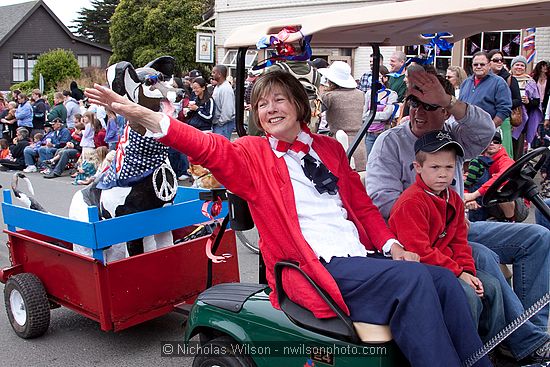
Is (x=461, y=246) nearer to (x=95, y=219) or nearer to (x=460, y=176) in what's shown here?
(x=460, y=176)

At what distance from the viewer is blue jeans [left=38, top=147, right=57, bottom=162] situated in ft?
40.1

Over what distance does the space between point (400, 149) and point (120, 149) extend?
1612 millimetres

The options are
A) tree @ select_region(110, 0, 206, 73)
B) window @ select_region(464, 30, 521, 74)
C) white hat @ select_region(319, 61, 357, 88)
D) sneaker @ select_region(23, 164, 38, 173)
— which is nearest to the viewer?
white hat @ select_region(319, 61, 357, 88)

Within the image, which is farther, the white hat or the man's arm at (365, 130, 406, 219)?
the white hat

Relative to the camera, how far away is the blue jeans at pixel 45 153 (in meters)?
12.2

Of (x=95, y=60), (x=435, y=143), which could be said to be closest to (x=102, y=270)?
(x=435, y=143)

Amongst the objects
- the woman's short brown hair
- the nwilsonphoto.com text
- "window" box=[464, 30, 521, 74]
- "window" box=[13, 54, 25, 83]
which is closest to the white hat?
the woman's short brown hair

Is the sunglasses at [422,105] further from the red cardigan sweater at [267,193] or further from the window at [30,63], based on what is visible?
the window at [30,63]

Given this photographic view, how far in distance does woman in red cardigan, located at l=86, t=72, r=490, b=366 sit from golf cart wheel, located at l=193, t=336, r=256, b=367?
31 centimetres

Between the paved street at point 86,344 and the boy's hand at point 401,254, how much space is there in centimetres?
160

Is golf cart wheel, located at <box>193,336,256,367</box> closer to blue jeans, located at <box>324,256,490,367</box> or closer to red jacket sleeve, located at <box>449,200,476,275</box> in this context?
blue jeans, located at <box>324,256,490,367</box>

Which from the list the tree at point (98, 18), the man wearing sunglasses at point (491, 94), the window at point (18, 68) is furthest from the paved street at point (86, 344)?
the tree at point (98, 18)

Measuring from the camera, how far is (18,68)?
36.2 m

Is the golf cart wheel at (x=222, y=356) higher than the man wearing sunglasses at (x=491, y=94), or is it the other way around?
the man wearing sunglasses at (x=491, y=94)
